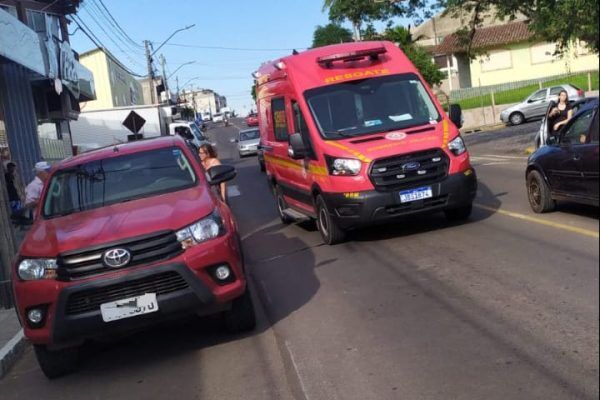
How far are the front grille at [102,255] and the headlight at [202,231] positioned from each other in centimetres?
14

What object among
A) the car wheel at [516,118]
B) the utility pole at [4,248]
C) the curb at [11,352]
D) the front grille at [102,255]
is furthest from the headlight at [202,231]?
the car wheel at [516,118]

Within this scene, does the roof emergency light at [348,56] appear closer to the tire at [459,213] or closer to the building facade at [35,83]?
the tire at [459,213]

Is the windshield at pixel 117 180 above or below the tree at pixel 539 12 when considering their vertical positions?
below

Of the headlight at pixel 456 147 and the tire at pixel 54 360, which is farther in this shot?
the headlight at pixel 456 147

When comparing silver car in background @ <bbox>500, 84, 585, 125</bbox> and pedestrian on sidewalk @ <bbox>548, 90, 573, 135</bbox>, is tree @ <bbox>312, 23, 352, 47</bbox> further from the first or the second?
pedestrian on sidewalk @ <bbox>548, 90, 573, 135</bbox>

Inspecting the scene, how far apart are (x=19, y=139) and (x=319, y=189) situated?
12.7 meters

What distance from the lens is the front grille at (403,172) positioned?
8859 millimetres

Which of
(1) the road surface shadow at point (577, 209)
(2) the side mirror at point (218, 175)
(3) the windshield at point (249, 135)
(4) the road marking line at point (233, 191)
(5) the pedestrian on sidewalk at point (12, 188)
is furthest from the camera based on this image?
(3) the windshield at point (249, 135)

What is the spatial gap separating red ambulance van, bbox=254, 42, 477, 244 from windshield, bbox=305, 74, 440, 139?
0.04 ft

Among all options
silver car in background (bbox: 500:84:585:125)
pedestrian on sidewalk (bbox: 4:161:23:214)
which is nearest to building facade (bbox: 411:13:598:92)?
silver car in background (bbox: 500:84:585:125)

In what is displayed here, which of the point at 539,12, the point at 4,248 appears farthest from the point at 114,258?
the point at 539,12

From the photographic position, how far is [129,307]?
5.57 metres

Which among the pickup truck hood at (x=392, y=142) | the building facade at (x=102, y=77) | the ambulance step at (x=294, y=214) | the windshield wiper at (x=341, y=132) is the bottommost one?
the ambulance step at (x=294, y=214)

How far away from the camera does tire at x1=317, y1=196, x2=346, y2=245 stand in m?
9.41
